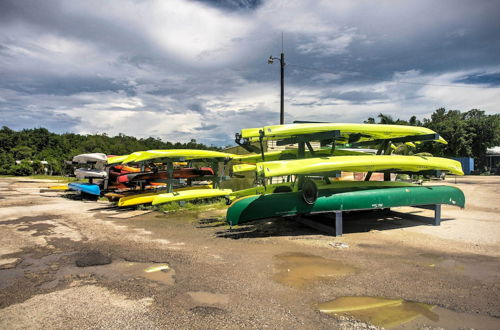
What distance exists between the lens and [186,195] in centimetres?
1105

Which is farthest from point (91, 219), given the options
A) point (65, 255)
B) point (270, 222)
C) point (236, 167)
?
point (270, 222)

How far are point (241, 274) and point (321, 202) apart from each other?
2.80 meters

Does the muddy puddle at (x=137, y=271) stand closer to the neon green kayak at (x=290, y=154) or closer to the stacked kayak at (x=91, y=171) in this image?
the neon green kayak at (x=290, y=154)

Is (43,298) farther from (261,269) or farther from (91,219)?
(91,219)

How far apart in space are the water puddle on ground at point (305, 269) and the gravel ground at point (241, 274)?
0.05 ft

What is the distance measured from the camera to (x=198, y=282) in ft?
13.3

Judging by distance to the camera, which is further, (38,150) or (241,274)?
(38,150)

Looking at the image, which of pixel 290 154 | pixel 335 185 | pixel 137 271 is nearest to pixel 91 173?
pixel 290 154

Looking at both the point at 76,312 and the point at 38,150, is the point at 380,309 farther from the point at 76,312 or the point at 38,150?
the point at 38,150

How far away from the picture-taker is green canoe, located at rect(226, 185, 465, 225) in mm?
6414

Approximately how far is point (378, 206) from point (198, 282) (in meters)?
4.63

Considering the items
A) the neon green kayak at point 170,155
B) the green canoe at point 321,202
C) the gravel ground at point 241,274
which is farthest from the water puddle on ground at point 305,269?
the neon green kayak at point 170,155

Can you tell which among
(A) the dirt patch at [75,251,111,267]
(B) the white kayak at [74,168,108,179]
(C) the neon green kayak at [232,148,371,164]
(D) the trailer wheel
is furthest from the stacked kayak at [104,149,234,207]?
(A) the dirt patch at [75,251,111,267]

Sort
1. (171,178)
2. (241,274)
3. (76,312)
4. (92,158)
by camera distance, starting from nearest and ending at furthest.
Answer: (76,312)
(241,274)
(171,178)
(92,158)
